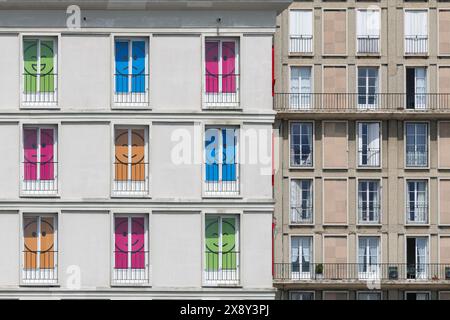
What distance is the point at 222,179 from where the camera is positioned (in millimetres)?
48656

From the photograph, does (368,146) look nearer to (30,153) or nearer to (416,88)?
(416,88)

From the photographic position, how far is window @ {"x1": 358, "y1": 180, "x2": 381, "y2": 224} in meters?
84.5

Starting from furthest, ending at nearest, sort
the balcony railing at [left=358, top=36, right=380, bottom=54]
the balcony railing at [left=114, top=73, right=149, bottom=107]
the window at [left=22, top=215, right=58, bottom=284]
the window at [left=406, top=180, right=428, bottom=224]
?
1. the balcony railing at [left=358, top=36, right=380, bottom=54]
2. the window at [left=406, top=180, right=428, bottom=224]
3. the balcony railing at [left=114, top=73, right=149, bottom=107]
4. the window at [left=22, top=215, right=58, bottom=284]

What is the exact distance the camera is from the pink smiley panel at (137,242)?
48.5 meters

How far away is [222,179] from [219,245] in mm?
2139

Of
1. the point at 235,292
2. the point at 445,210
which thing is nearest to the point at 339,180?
the point at 445,210

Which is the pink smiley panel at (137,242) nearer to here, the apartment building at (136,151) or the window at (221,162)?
the apartment building at (136,151)

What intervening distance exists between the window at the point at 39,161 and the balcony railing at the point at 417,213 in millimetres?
39455

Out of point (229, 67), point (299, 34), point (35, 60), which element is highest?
point (299, 34)

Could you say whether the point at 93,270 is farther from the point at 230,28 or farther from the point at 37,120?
the point at 230,28

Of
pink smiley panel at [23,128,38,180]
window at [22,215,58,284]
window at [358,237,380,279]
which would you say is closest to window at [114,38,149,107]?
pink smiley panel at [23,128,38,180]

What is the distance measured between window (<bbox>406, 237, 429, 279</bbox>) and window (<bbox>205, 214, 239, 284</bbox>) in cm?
3729

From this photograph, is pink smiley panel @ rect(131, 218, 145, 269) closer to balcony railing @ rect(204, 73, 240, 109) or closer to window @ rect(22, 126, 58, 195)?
window @ rect(22, 126, 58, 195)

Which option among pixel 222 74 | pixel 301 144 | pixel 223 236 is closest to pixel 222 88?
pixel 222 74
